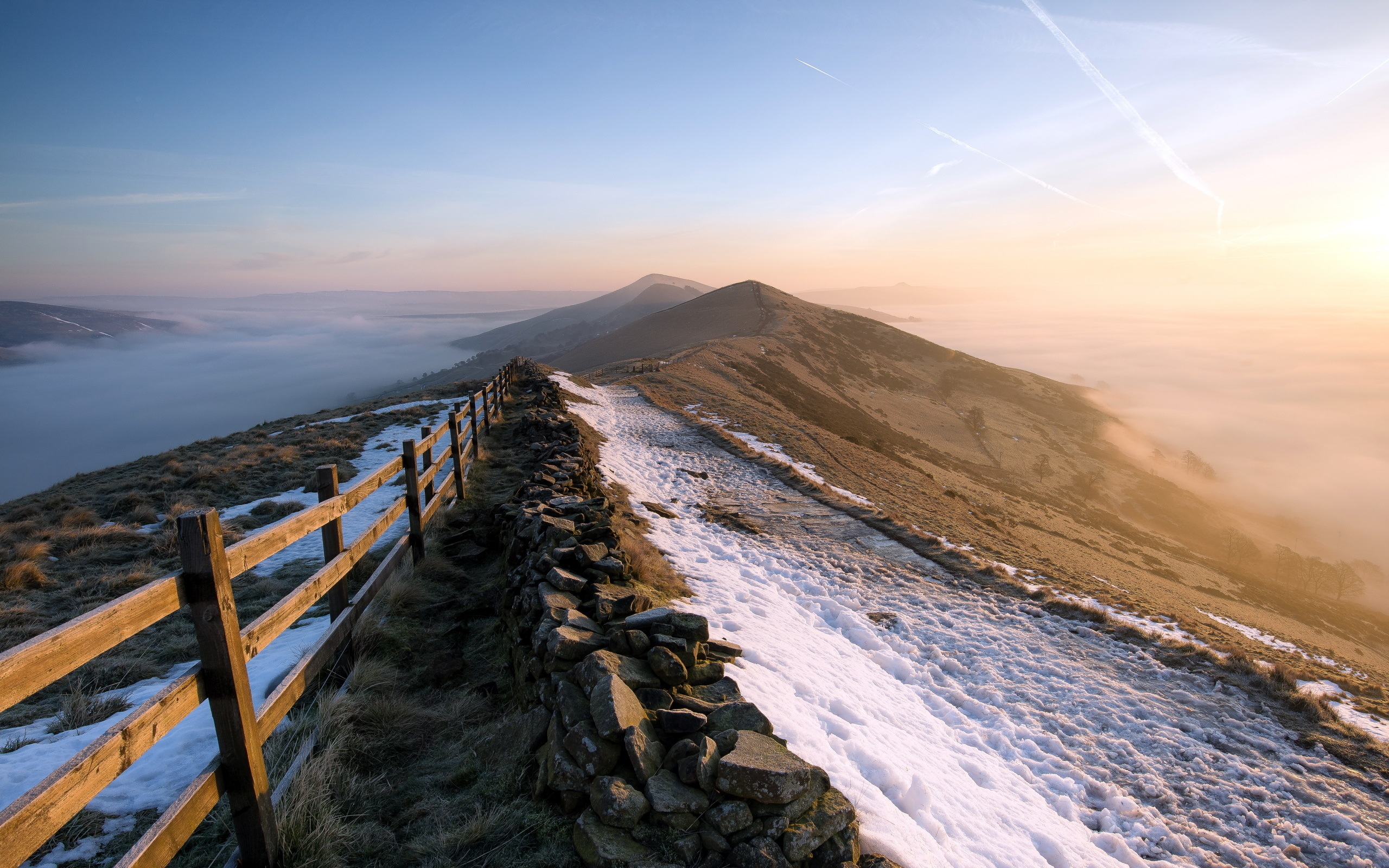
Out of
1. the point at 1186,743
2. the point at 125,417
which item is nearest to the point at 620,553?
the point at 1186,743

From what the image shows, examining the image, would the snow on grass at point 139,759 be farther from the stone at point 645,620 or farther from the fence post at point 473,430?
the fence post at point 473,430

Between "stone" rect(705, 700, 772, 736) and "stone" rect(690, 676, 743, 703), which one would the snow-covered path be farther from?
"stone" rect(705, 700, 772, 736)

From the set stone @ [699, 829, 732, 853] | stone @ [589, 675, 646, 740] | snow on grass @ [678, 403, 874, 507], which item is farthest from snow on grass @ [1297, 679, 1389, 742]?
stone @ [589, 675, 646, 740]

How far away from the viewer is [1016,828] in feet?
17.0

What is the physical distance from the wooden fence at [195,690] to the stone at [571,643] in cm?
163

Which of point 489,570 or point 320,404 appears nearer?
point 489,570

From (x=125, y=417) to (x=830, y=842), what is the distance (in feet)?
869

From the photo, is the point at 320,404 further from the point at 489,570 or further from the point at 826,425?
the point at 489,570

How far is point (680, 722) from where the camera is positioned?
→ 380 cm

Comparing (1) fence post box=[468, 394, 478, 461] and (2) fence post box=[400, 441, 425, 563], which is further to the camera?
(1) fence post box=[468, 394, 478, 461]

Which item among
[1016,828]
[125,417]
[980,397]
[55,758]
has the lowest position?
[125,417]

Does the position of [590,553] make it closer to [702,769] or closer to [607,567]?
[607,567]

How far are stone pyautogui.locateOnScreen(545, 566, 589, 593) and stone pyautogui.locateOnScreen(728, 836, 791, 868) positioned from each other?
2651 millimetres

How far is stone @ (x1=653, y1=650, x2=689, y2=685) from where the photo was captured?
14.3 ft
